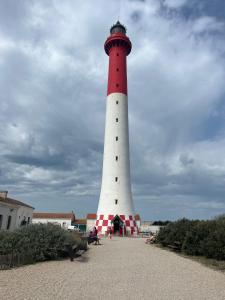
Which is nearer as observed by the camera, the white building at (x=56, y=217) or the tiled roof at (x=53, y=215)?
the white building at (x=56, y=217)

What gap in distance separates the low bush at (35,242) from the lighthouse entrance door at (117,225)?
1940cm

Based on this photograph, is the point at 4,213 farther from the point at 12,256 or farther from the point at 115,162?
the point at 12,256

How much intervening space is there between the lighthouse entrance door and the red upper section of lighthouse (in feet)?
52.3

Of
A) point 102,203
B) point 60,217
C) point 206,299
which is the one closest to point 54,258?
point 206,299

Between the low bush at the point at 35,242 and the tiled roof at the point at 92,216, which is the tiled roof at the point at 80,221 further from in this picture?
the low bush at the point at 35,242

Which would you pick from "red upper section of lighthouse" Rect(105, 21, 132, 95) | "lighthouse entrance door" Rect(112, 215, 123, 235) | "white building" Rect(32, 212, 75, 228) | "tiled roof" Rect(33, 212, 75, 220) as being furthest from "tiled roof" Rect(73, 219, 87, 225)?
"red upper section of lighthouse" Rect(105, 21, 132, 95)

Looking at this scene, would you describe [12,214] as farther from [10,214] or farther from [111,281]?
[111,281]

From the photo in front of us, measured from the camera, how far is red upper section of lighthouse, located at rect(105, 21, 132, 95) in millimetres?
36812

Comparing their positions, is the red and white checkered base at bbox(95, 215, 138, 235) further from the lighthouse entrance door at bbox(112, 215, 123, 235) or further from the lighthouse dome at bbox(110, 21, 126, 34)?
the lighthouse dome at bbox(110, 21, 126, 34)

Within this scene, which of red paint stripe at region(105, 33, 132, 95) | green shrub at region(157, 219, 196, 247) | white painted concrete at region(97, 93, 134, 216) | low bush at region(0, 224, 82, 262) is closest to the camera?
low bush at region(0, 224, 82, 262)

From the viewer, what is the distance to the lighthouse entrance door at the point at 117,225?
109ft

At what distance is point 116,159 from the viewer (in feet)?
113

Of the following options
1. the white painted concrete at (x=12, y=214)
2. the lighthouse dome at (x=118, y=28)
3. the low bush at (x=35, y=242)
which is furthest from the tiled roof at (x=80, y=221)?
the low bush at (x=35, y=242)

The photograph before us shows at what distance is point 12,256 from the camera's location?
445 inches
